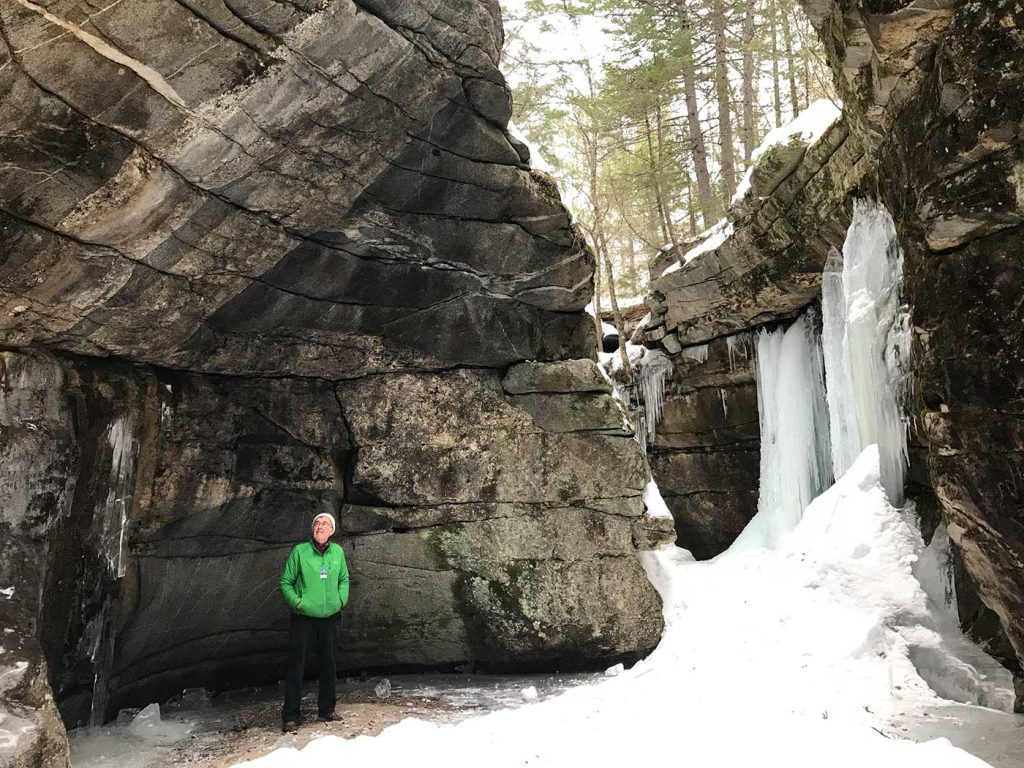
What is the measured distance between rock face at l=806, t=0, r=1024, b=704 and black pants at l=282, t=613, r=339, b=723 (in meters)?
5.81

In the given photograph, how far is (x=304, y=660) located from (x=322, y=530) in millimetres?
1277

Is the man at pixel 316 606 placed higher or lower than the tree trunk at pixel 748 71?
lower

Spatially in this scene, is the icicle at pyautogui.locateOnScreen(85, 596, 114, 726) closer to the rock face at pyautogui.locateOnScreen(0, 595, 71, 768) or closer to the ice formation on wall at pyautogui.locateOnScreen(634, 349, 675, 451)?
the rock face at pyautogui.locateOnScreen(0, 595, 71, 768)

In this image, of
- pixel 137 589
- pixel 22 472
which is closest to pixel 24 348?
pixel 22 472

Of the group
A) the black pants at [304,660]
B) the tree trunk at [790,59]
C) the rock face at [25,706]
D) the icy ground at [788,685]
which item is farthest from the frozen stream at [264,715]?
the tree trunk at [790,59]

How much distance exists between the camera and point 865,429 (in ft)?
33.7

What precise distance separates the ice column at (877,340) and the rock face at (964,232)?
348cm

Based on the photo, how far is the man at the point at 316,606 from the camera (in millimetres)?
6590

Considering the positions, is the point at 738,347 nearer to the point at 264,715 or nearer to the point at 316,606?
the point at 316,606

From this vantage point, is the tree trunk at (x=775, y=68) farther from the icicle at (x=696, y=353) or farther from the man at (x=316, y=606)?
the man at (x=316, y=606)

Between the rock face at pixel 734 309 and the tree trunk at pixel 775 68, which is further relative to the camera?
the tree trunk at pixel 775 68

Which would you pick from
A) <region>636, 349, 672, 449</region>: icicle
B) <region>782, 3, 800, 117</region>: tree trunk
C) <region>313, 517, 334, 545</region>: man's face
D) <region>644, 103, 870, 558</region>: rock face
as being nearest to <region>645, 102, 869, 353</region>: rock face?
<region>644, 103, 870, 558</region>: rock face

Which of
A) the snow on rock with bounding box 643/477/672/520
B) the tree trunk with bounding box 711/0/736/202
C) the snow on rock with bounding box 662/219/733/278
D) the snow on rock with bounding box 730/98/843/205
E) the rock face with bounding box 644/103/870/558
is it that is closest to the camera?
the snow on rock with bounding box 730/98/843/205

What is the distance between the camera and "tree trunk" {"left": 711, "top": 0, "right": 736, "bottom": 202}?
54.5 feet
